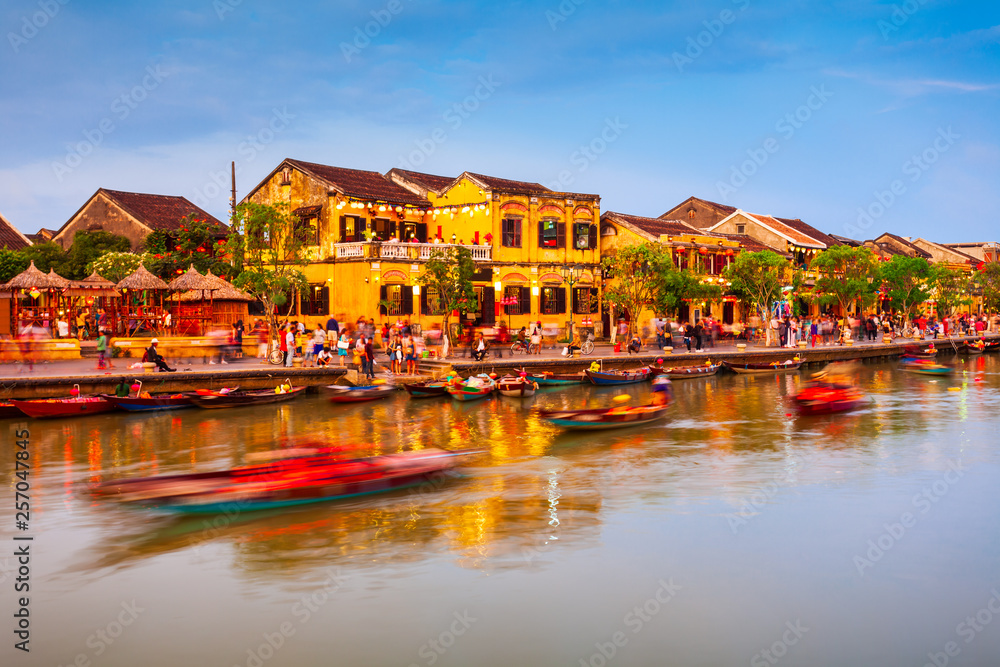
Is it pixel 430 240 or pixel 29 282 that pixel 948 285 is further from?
pixel 29 282

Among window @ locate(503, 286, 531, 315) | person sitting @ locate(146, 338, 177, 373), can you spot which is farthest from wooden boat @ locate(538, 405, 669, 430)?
window @ locate(503, 286, 531, 315)

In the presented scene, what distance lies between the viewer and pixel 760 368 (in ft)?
139

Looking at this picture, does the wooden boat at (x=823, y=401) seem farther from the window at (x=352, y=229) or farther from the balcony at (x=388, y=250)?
the window at (x=352, y=229)

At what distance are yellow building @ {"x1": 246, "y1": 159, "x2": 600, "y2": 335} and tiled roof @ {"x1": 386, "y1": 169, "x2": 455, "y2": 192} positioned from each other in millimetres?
121

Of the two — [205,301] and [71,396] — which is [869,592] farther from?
[205,301]

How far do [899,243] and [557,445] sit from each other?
268ft

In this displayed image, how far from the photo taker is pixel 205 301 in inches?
1636

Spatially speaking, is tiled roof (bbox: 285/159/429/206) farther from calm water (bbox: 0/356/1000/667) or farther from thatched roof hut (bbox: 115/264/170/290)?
calm water (bbox: 0/356/1000/667)

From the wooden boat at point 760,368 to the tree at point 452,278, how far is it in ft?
43.7

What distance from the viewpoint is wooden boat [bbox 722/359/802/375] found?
41906mm

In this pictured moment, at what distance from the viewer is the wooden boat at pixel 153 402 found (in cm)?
2636

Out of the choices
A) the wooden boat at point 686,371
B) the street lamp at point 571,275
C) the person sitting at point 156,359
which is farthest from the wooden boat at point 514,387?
the street lamp at point 571,275

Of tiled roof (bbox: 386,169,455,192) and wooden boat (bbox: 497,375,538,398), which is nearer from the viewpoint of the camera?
wooden boat (bbox: 497,375,538,398)

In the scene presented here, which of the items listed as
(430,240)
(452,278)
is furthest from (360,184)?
(452,278)
